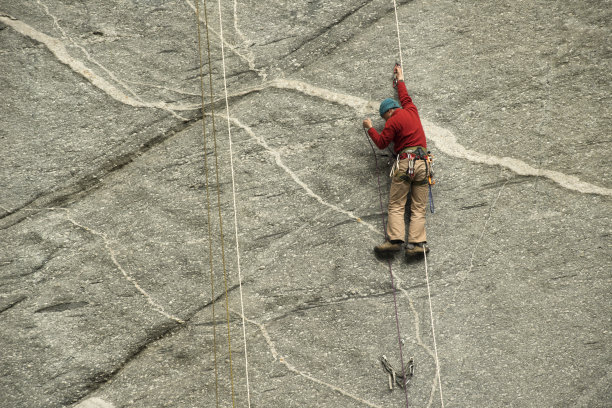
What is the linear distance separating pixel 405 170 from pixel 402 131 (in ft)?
0.87

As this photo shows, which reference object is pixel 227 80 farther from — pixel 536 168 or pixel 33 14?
pixel 536 168

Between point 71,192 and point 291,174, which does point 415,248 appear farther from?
point 71,192

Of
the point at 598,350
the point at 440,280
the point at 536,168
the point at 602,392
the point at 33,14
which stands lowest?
the point at 602,392

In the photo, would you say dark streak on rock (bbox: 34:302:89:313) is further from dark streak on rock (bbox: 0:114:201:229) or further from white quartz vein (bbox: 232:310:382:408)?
white quartz vein (bbox: 232:310:382:408)

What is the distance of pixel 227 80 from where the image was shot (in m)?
3.68

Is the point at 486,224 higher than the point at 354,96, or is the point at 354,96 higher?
the point at 354,96

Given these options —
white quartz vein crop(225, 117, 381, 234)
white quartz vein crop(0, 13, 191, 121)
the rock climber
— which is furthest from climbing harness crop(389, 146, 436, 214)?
white quartz vein crop(0, 13, 191, 121)

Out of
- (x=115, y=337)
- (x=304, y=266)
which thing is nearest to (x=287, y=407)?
(x=304, y=266)

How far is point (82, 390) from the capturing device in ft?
11.4

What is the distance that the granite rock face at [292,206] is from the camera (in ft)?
11.5

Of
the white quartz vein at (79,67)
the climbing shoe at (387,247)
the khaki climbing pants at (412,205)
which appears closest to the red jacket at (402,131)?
the khaki climbing pants at (412,205)

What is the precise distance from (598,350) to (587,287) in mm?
434

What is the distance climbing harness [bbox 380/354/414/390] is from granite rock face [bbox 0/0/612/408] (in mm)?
54

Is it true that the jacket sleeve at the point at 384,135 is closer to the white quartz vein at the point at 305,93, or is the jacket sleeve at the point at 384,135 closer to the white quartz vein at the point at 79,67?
the white quartz vein at the point at 305,93
